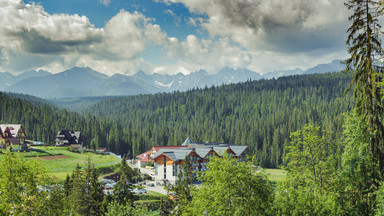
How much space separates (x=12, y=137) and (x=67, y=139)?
3244 centimetres

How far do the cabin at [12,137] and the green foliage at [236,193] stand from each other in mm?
98533

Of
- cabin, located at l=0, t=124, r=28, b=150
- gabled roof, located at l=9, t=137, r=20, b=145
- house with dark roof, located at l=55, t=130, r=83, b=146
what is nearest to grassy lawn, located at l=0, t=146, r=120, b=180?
cabin, located at l=0, t=124, r=28, b=150

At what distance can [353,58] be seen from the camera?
67.3 ft

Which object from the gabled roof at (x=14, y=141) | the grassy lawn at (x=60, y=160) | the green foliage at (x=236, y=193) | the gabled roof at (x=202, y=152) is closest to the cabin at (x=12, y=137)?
the gabled roof at (x=14, y=141)

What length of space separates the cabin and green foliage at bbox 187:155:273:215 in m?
98.5

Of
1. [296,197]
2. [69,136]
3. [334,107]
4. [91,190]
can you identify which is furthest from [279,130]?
[296,197]

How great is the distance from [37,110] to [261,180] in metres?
176

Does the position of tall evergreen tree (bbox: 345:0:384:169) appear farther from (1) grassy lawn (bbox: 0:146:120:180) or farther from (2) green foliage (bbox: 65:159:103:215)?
(1) grassy lawn (bbox: 0:146:120:180)

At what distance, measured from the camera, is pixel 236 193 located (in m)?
21.8

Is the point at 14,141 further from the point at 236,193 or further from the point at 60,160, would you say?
the point at 236,193

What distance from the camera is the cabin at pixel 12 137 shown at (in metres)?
103

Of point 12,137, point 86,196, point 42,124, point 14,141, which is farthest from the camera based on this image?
point 42,124

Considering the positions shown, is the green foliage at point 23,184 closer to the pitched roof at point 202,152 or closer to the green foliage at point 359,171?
the green foliage at point 359,171

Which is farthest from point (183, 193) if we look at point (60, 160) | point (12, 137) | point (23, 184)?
point (12, 137)
